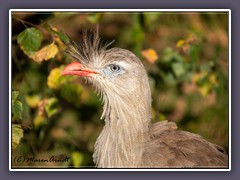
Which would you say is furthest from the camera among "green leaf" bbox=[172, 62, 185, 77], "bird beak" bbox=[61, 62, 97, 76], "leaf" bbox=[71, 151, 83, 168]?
"green leaf" bbox=[172, 62, 185, 77]

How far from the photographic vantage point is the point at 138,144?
3.39m

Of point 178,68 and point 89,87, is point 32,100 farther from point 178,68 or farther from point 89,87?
point 178,68

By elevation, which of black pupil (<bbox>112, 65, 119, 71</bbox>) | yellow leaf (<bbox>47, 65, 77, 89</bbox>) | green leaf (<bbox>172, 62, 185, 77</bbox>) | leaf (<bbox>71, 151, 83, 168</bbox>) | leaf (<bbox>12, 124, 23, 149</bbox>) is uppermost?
green leaf (<bbox>172, 62, 185, 77</bbox>)

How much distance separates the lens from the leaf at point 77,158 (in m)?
3.82

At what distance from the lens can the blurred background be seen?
12.1ft

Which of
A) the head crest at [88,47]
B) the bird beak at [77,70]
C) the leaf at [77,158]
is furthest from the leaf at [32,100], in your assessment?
the bird beak at [77,70]

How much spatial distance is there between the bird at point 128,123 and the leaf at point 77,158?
1.23 ft

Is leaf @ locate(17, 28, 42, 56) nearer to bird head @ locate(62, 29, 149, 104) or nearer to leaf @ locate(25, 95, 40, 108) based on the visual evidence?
bird head @ locate(62, 29, 149, 104)

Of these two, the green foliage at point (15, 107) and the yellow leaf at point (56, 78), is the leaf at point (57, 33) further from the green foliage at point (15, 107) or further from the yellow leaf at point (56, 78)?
the green foliage at point (15, 107)

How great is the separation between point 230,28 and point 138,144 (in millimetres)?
809

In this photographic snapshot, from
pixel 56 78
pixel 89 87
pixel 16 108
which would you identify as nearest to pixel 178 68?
pixel 89 87

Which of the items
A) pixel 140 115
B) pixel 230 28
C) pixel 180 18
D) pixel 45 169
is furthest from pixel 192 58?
pixel 45 169

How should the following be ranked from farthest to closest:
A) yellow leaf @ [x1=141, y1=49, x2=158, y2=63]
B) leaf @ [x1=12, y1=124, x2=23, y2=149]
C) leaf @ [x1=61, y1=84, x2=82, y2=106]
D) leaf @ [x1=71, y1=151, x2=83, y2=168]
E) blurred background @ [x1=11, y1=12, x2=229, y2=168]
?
yellow leaf @ [x1=141, y1=49, x2=158, y2=63] → leaf @ [x1=61, y1=84, x2=82, y2=106] → leaf @ [x1=71, y1=151, x2=83, y2=168] → blurred background @ [x1=11, y1=12, x2=229, y2=168] → leaf @ [x1=12, y1=124, x2=23, y2=149]

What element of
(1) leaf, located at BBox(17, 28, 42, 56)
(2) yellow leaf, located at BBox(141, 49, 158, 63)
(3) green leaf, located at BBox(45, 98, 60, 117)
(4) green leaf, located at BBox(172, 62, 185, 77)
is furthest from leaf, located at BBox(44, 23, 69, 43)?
(4) green leaf, located at BBox(172, 62, 185, 77)
